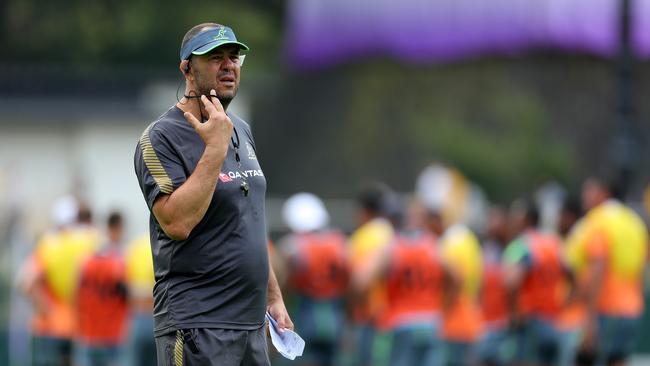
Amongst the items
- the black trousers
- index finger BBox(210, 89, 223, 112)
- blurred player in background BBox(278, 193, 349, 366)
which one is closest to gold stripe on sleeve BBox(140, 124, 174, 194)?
index finger BBox(210, 89, 223, 112)

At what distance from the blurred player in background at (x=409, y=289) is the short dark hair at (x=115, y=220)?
2526 mm

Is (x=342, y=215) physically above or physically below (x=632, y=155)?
below

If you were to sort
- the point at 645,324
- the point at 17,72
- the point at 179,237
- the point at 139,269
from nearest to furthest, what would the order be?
the point at 179,237
the point at 139,269
the point at 645,324
the point at 17,72

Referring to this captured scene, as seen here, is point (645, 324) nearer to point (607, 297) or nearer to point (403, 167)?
point (607, 297)

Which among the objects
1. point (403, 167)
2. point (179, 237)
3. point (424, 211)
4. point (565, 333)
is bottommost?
point (403, 167)

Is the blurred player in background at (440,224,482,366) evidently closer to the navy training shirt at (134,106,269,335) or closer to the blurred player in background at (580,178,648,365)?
the blurred player in background at (580,178,648,365)

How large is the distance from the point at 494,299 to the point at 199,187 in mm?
12861

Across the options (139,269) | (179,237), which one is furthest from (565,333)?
(179,237)

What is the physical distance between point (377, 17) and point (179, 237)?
1571 inches

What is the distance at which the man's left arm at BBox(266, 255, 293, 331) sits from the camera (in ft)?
24.0

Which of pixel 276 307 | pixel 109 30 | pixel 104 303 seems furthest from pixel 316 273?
pixel 109 30

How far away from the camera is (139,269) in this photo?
16297mm

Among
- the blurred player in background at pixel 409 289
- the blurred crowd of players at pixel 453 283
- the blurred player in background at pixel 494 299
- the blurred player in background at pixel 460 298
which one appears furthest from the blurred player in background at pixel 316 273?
the blurred player in background at pixel 494 299

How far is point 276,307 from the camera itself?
7383 mm
